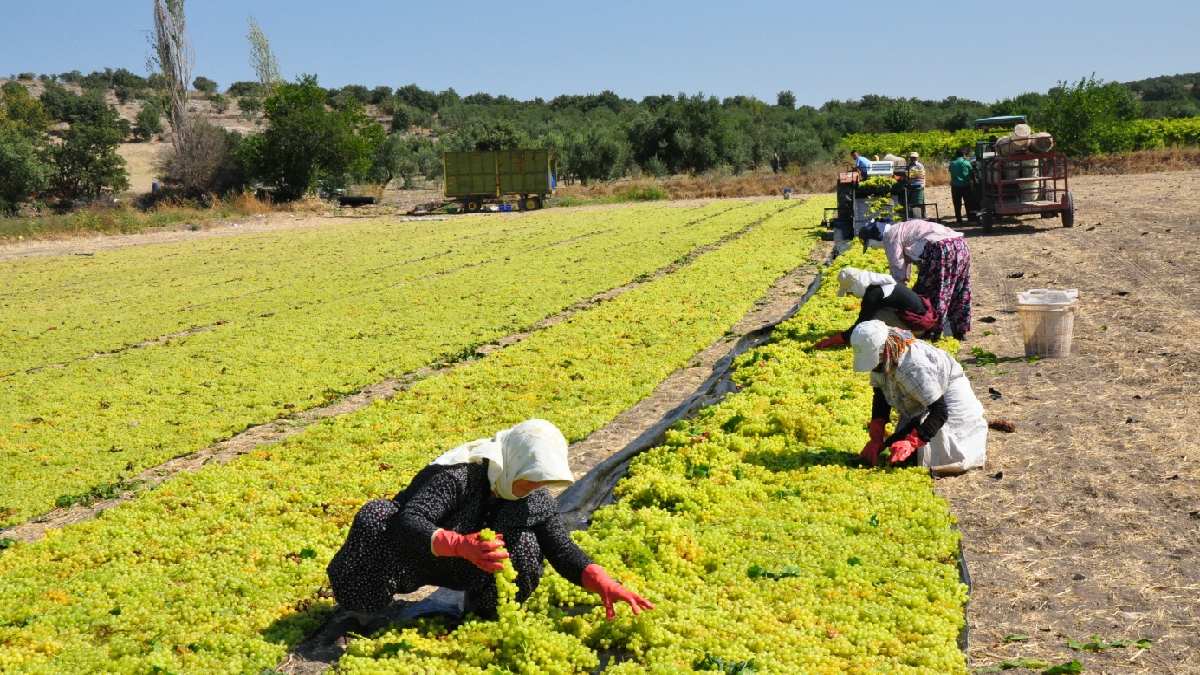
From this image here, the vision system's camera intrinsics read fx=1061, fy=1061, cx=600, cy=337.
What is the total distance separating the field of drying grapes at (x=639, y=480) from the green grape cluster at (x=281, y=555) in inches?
1.1

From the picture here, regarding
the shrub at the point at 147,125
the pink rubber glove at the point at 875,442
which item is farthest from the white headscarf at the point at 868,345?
the shrub at the point at 147,125

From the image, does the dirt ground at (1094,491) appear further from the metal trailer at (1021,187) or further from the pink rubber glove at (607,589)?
the metal trailer at (1021,187)

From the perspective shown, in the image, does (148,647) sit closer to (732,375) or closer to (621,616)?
(621,616)

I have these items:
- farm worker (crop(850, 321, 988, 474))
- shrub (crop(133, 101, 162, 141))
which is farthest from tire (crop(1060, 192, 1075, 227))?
shrub (crop(133, 101, 162, 141))

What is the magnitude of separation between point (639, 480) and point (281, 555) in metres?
2.91

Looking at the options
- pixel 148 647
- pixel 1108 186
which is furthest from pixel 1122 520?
pixel 1108 186

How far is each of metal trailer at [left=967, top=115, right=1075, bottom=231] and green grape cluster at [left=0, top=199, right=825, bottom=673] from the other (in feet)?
50.3

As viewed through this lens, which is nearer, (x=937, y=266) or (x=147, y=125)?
(x=937, y=266)

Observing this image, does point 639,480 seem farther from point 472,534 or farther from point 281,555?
point 472,534

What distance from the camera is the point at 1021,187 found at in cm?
2697

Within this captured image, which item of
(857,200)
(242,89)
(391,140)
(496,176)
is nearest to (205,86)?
(242,89)

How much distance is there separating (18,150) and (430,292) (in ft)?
166

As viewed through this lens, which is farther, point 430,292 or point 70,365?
point 430,292

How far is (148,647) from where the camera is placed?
21.0 ft
